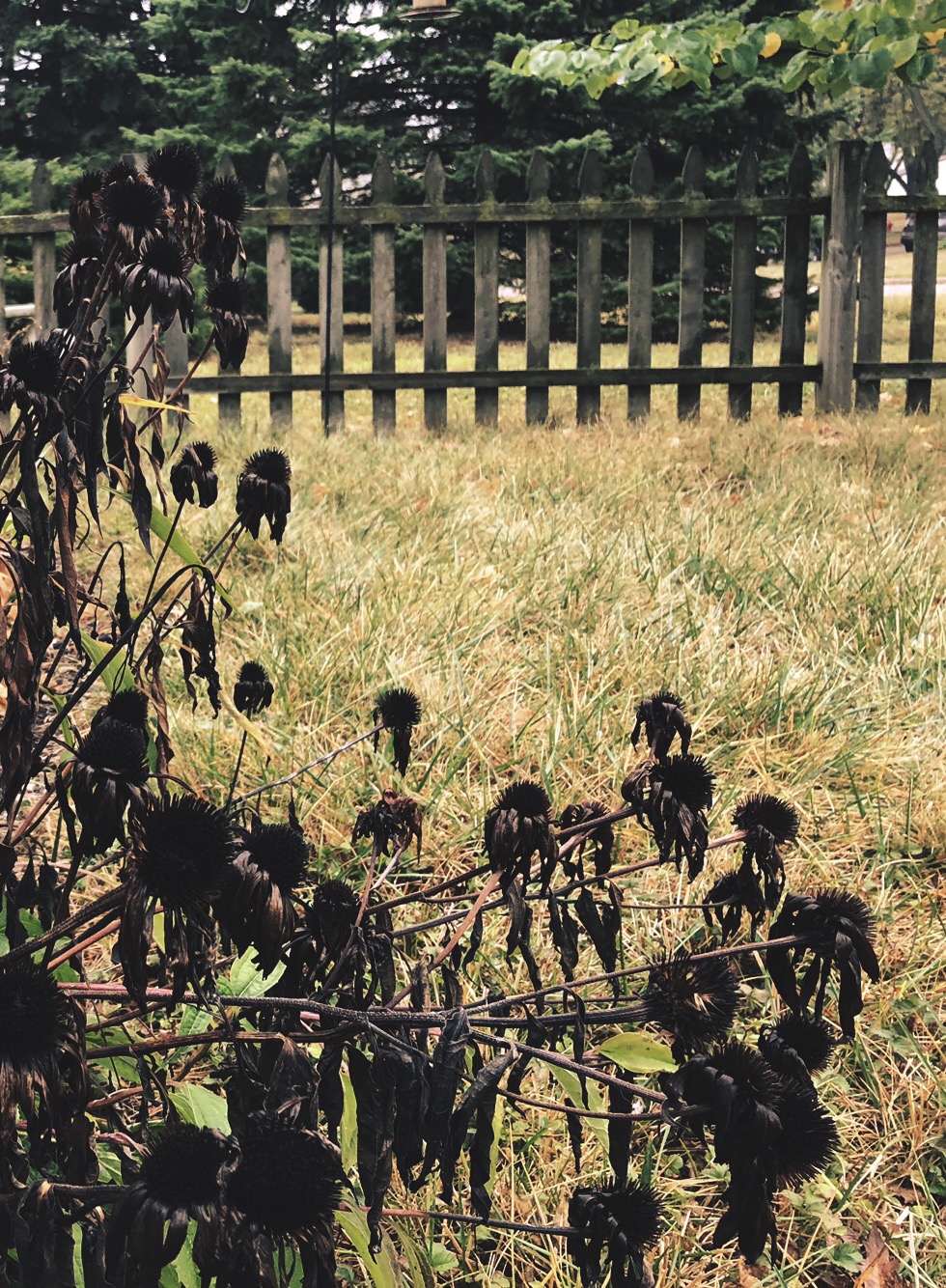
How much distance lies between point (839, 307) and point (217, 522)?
15.4 feet

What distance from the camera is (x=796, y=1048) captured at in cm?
110

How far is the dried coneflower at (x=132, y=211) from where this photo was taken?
1.20 metres

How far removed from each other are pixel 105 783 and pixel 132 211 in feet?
1.96

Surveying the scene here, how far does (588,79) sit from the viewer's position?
625 cm

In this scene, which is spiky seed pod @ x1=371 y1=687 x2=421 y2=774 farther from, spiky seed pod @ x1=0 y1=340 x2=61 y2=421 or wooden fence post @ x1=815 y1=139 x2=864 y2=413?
wooden fence post @ x1=815 y1=139 x2=864 y2=413

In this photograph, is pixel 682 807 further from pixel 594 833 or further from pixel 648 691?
pixel 648 691

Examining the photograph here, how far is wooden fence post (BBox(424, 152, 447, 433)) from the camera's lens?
287 inches

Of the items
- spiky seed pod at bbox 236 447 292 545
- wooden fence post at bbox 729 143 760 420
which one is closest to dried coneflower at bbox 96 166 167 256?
spiky seed pod at bbox 236 447 292 545

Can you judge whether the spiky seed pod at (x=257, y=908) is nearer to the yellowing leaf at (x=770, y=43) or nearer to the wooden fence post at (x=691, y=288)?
the yellowing leaf at (x=770, y=43)

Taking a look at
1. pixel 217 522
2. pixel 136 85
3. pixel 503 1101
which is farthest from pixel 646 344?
pixel 136 85

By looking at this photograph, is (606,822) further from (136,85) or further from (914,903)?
(136,85)

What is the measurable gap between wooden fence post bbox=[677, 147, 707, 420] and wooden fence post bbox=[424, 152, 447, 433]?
138cm

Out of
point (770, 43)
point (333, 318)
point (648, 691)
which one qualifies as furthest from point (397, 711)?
point (333, 318)

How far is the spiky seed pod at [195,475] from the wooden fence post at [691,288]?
6.12m
